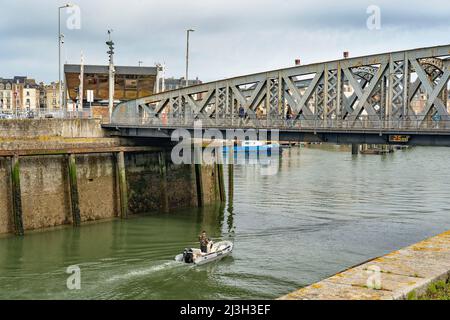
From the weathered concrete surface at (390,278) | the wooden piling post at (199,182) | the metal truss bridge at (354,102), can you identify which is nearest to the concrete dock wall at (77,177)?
the wooden piling post at (199,182)

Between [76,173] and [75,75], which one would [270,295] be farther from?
[75,75]

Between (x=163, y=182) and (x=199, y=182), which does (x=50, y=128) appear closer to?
(x=163, y=182)

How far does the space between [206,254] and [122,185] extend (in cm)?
1648

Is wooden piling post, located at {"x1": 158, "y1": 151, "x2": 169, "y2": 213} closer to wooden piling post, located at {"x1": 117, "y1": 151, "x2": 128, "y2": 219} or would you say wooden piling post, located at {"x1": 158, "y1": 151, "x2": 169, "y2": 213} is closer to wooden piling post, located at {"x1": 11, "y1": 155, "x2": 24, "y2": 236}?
wooden piling post, located at {"x1": 117, "y1": 151, "x2": 128, "y2": 219}

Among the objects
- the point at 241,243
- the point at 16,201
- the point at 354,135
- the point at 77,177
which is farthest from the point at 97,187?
the point at 354,135

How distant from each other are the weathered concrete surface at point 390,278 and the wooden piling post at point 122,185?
32039 millimetres

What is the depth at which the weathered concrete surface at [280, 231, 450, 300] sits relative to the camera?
12055 millimetres

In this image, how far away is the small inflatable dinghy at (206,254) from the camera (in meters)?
30.9

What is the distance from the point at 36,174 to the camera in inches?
1612

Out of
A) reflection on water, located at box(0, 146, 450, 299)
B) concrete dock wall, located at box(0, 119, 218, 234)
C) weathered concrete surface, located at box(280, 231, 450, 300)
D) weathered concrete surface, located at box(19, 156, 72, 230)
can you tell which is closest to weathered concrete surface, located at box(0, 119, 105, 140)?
concrete dock wall, located at box(0, 119, 218, 234)

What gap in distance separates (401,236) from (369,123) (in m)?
7.75
